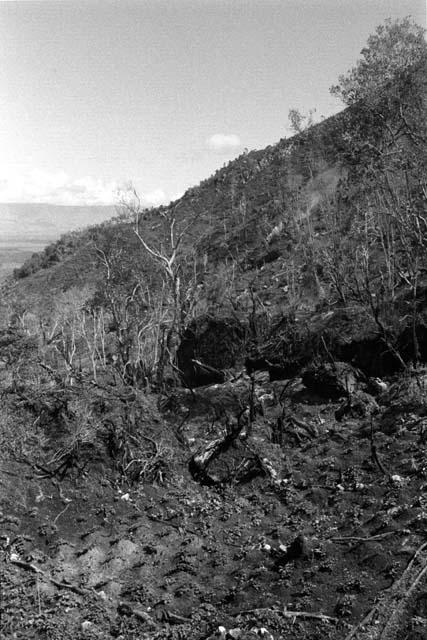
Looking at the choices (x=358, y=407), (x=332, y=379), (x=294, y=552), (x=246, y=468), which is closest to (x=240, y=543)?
(x=294, y=552)

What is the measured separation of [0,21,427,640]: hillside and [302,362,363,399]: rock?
0.04m

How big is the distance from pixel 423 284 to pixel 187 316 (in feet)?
26.4

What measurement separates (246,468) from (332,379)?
3.66 metres

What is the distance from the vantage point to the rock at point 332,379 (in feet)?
39.5

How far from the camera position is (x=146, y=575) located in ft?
22.6

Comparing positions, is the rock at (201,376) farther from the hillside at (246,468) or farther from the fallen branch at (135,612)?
the fallen branch at (135,612)

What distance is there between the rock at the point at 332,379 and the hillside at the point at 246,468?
4 cm

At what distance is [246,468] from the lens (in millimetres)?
9492

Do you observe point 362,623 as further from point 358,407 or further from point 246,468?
point 358,407

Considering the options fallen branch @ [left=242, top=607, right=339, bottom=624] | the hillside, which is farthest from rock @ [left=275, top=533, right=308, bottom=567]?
fallen branch @ [left=242, top=607, right=339, bottom=624]

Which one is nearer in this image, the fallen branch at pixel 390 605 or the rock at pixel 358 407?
the fallen branch at pixel 390 605

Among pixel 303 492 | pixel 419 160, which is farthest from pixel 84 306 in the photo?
pixel 303 492

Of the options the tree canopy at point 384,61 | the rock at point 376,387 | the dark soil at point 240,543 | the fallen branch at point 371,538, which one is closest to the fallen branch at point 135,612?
the dark soil at point 240,543

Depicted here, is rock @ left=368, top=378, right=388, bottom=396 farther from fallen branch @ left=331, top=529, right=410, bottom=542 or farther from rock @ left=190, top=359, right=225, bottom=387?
fallen branch @ left=331, top=529, right=410, bottom=542
